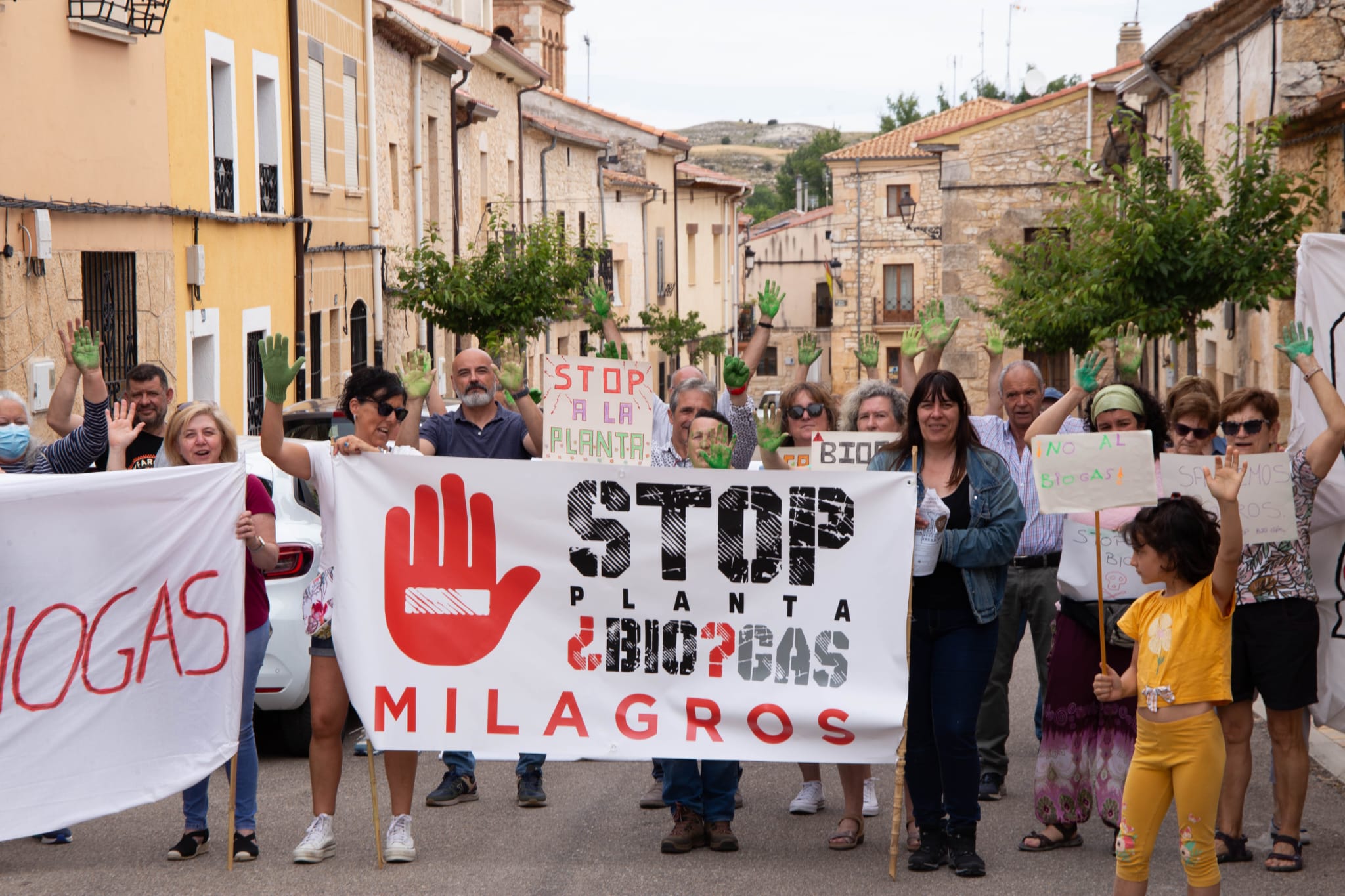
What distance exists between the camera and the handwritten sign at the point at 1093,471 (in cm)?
540

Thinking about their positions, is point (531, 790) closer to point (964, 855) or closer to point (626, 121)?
point (964, 855)

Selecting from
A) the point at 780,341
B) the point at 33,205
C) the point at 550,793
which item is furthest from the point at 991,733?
the point at 780,341

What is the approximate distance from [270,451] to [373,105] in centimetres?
1757

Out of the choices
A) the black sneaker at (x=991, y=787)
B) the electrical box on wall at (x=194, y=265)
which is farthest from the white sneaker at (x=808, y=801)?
the electrical box on wall at (x=194, y=265)

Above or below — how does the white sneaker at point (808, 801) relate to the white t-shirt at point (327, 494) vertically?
below

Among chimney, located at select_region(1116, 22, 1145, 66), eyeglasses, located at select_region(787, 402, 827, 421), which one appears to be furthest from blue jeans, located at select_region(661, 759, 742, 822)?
chimney, located at select_region(1116, 22, 1145, 66)

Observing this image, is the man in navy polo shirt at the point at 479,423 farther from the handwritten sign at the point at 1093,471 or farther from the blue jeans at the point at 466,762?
the handwritten sign at the point at 1093,471

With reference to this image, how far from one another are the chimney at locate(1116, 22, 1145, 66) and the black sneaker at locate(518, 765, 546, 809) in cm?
3128

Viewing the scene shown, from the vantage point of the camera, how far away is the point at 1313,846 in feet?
20.2

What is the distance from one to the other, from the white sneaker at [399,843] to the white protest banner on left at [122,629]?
2.24ft

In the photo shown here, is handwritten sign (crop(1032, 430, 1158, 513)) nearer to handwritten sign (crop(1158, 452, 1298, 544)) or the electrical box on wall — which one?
handwritten sign (crop(1158, 452, 1298, 544))

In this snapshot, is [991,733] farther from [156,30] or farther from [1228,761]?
[156,30]

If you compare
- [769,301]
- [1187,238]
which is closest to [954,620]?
[769,301]

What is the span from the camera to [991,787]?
23.1 ft
